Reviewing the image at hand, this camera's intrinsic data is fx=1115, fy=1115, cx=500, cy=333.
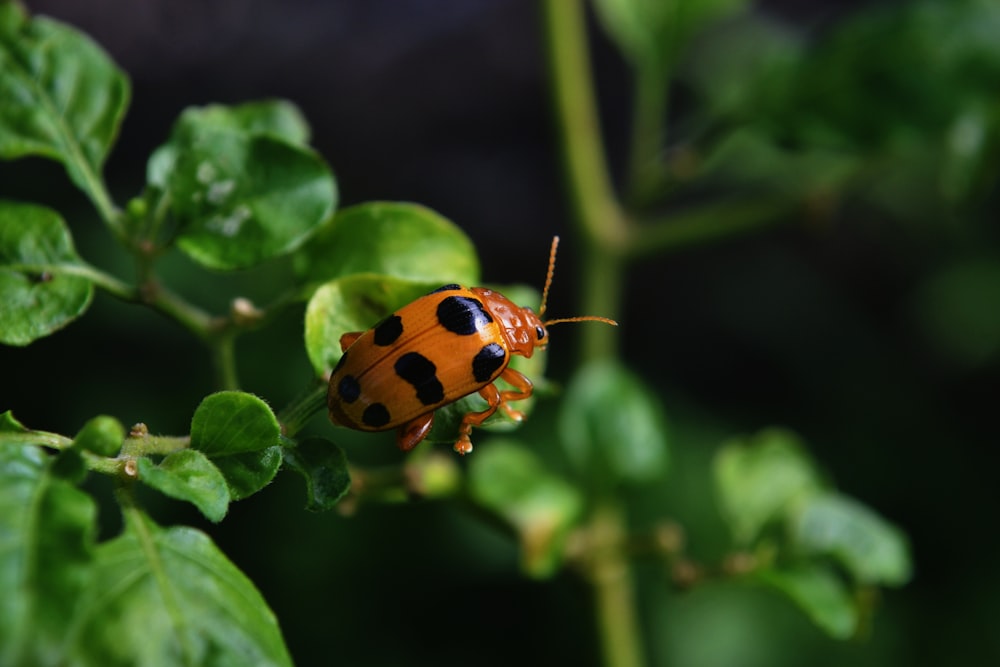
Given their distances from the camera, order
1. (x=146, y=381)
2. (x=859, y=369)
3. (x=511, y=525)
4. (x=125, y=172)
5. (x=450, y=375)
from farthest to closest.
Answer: (x=125, y=172) < (x=859, y=369) < (x=146, y=381) < (x=511, y=525) < (x=450, y=375)

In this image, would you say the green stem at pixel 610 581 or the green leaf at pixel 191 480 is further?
the green stem at pixel 610 581

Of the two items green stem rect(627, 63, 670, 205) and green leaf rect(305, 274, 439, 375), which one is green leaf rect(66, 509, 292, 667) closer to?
green leaf rect(305, 274, 439, 375)

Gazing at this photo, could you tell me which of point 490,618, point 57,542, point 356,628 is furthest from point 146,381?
point 57,542

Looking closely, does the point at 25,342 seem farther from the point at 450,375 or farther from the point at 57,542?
the point at 450,375

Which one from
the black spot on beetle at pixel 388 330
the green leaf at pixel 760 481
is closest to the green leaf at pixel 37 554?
the black spot on beetle at pixel 388 330

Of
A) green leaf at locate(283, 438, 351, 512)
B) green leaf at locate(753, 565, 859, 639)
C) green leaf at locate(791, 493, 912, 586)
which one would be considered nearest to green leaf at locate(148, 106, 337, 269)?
green leaf at locate(283, 438, 351, 512)

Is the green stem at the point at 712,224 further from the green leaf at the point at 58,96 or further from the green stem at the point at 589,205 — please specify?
the green leaf at the point at 58,96

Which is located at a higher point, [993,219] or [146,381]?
[146,381]

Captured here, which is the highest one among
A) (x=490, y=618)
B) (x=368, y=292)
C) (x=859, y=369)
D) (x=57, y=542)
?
(x=368, y=292)

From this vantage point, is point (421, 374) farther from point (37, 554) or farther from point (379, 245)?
point (37, 554)
